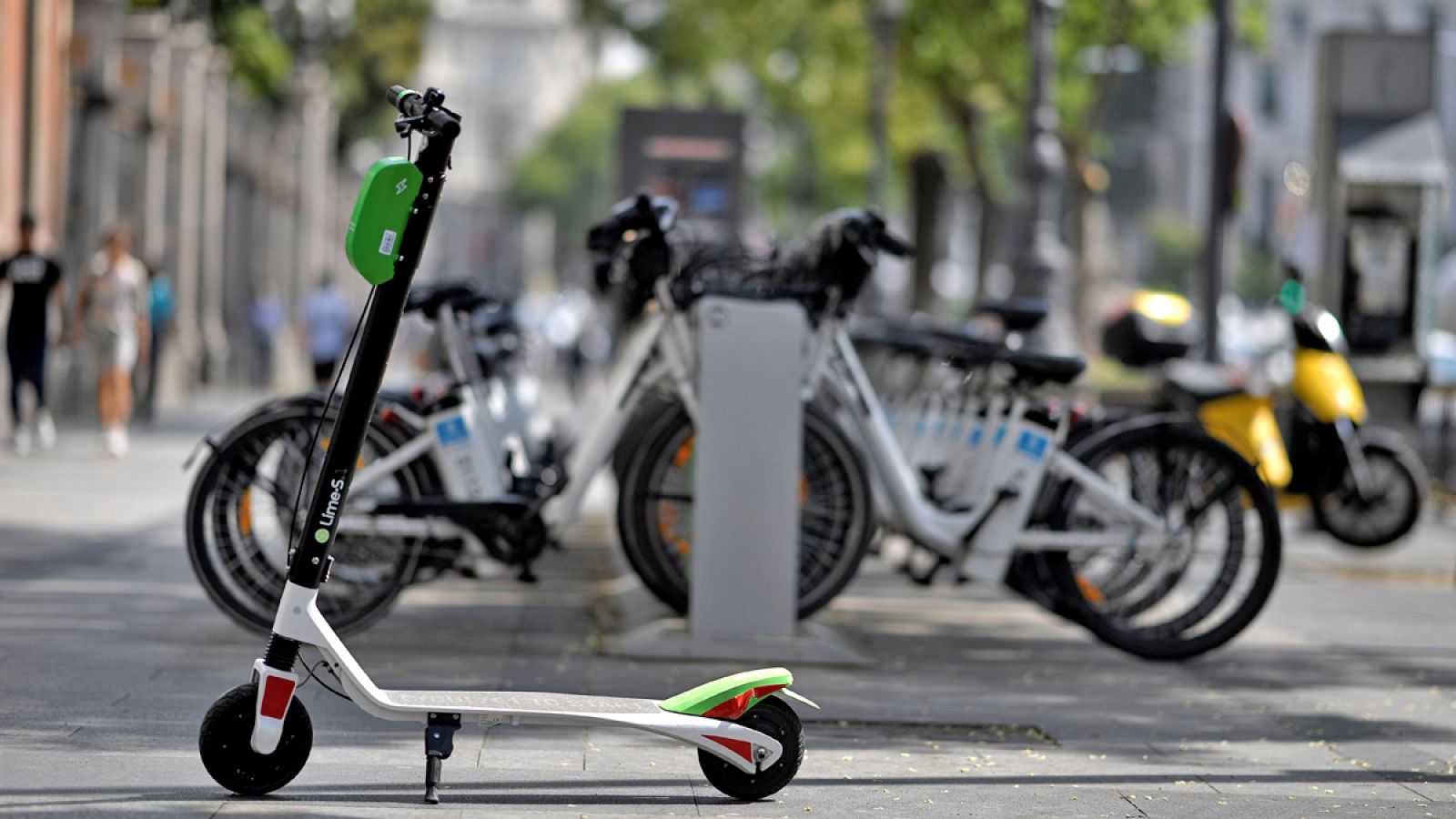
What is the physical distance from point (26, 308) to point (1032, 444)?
34.6ft

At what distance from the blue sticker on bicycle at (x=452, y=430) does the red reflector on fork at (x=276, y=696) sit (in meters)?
2.86

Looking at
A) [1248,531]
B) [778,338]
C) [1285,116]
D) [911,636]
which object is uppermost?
[1285,116]

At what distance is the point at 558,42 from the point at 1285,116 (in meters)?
79.6

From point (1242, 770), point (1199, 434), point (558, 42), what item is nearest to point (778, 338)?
point (1199, 434)

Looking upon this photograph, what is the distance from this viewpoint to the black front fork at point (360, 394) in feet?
16.1

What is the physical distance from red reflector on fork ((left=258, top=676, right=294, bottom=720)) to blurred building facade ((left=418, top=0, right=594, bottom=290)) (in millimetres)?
124994

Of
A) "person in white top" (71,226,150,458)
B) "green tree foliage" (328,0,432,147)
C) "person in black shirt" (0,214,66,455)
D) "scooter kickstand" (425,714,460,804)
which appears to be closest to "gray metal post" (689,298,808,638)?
"scooter kickstand" (425,714,460,804)

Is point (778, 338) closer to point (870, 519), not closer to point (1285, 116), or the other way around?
point (870, 519)

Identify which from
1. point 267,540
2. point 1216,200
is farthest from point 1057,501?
point 1216,200

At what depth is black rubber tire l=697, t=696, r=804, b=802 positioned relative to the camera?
5.22 metres

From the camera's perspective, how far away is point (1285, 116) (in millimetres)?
78688

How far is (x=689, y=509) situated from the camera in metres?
7.89

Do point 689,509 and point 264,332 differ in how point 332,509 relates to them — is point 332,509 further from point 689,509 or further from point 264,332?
point 264,332

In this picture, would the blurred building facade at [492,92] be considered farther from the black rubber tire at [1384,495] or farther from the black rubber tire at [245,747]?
the black rubber tire at [245,747]
